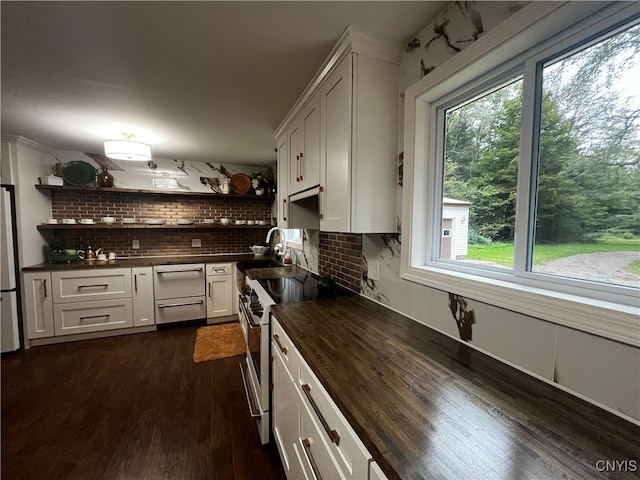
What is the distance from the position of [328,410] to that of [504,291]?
0.73 m

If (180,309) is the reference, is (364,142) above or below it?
above

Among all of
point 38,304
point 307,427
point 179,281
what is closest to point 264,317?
point 307,427

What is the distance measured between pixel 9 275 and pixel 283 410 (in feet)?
10.8

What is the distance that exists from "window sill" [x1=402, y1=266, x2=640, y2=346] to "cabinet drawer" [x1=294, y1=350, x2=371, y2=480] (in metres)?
0.68

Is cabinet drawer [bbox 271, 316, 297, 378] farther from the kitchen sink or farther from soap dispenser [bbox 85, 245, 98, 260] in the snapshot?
soap dispenser [bbox 85, 245, 98, 260]

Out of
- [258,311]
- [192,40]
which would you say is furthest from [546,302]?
[192,40]

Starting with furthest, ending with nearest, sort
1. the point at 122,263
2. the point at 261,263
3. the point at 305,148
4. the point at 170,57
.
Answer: the point at 261,263, the point at 122,263, the point at 305,148, the point at 170,57

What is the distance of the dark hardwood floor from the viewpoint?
1.48 metres

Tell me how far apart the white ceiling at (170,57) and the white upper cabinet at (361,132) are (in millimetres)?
90

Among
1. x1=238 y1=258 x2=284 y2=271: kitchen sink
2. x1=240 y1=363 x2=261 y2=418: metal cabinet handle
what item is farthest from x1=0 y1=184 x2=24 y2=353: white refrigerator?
x1=240 y1=363 x2=261 y2=418: metal cabinet handle

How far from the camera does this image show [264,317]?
1547mm

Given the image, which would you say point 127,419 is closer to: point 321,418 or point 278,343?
point 278,343

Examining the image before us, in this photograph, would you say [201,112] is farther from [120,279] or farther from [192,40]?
[120,279]

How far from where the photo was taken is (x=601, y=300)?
79cm
